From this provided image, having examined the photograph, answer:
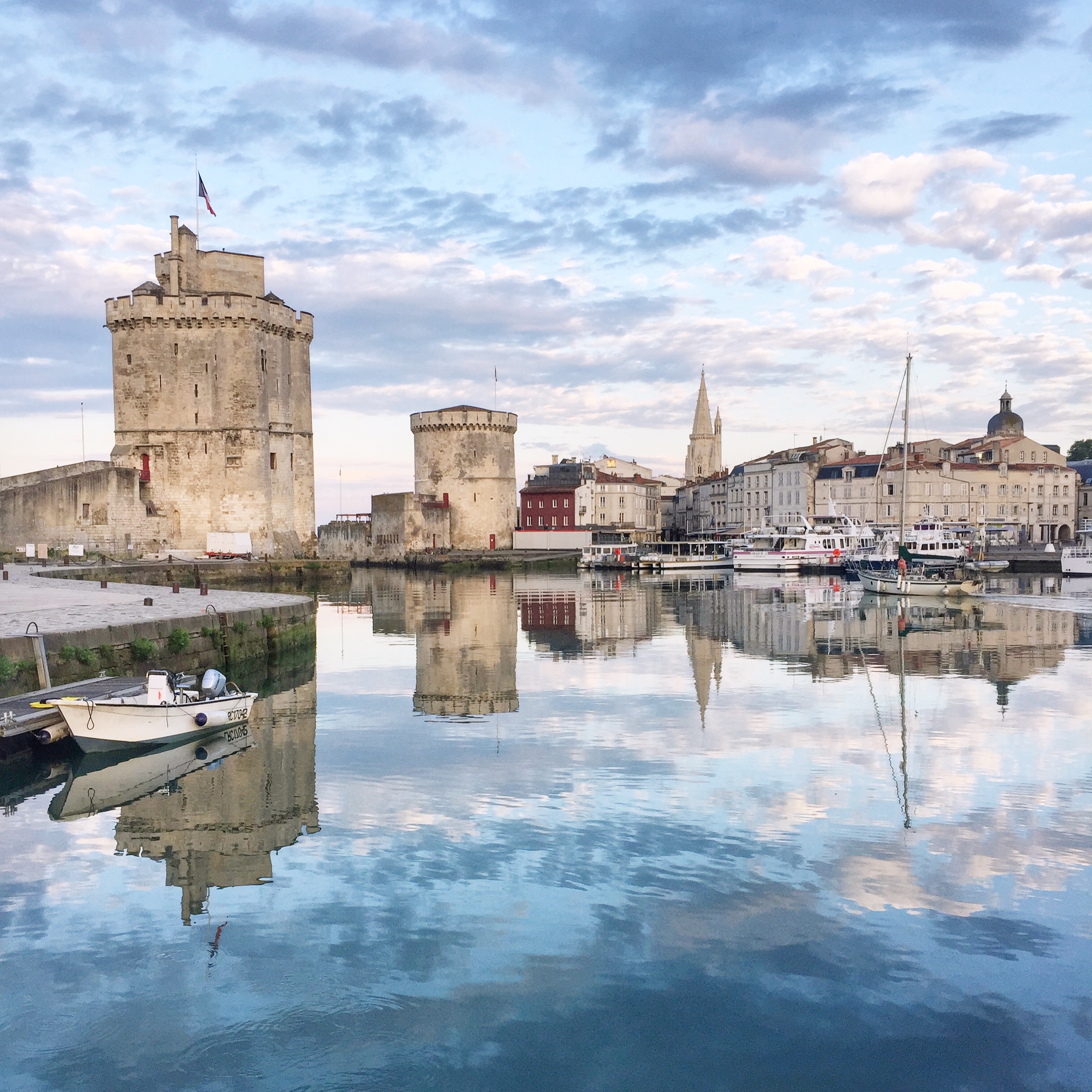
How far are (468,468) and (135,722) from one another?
6177cm

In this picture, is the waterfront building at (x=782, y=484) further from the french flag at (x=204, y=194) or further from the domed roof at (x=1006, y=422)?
the french flag at (x=204, y=194)

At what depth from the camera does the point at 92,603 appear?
22.0m

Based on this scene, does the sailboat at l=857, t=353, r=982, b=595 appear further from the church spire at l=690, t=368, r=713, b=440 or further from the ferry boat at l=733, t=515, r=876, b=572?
the church spire at l=690, t=368, r=713, b=440

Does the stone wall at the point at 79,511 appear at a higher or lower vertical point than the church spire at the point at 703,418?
lower

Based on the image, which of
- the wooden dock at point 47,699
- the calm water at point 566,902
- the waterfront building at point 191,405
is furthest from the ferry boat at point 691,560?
the wooden dock at point 47,699

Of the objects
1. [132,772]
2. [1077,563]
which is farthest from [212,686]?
[1077,563]

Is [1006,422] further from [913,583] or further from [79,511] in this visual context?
[79,511]

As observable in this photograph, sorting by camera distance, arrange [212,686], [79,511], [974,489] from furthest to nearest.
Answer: [974,489] < [79,511] < [212,686]

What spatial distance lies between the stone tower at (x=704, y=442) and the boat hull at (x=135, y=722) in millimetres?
115559

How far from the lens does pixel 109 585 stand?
2891 centimetres

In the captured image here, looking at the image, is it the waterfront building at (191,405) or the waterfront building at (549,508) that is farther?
the waterfront building at (549,508)

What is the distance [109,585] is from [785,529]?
54.0 m

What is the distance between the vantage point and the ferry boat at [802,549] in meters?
62.8

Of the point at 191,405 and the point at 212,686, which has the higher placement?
the point at 191,405
